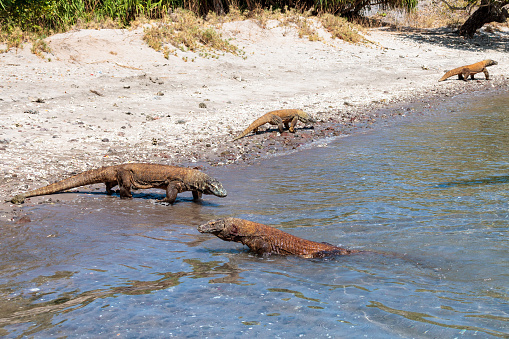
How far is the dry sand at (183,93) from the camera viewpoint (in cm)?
1030

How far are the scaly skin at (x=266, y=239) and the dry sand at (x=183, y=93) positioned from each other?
308 cm

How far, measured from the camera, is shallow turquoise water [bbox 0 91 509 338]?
3.94 meters

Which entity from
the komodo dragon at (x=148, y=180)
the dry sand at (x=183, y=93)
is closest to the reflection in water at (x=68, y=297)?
the komodo dragon at (x=148, y=180)

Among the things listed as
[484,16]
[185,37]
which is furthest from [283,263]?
[484,16]

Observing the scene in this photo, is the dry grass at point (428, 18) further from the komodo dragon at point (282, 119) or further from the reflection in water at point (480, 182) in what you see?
the reflection in water at point (480, 182)

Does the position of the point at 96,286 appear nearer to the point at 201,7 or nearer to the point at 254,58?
the point at 254,58

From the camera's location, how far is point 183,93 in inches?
584

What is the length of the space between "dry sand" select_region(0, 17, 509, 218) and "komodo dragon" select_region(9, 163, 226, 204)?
0.75 metres

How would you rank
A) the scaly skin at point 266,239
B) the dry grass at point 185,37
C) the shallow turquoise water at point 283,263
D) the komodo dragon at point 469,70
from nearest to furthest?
1. the shallow turquoise water at point 283,263
2. the scaly skin at point 266,239
3. the dry grass at point 185,37
4. the komodo dragon at point 469,70

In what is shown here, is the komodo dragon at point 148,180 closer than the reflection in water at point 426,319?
No

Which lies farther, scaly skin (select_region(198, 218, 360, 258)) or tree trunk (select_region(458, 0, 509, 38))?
tree trunk (select_region(458, 0, 509, 38))

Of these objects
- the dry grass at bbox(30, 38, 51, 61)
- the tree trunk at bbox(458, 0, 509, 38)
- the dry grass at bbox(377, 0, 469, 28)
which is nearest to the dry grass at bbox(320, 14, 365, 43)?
the dry grass at bbox(377, 0, 469, 28)

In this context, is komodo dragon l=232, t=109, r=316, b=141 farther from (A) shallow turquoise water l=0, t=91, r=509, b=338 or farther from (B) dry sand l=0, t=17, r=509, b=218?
(A) shallow turquoise water l=0, t=91, r=509, b=338

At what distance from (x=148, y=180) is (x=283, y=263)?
11.4 feet
